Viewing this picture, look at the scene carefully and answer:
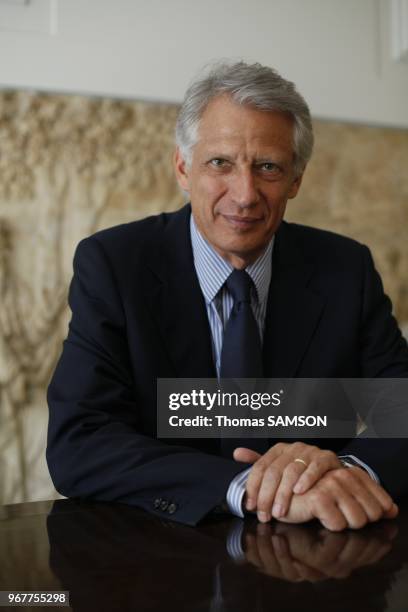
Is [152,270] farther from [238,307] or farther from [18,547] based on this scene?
[18,547]

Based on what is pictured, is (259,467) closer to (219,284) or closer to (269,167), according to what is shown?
(219,284)

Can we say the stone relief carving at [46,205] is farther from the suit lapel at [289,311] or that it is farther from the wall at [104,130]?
the suit lapel at [289,311]

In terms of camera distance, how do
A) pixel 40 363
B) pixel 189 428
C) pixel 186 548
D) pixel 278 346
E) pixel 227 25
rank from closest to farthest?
pixel 186 548
pixel 189 428
pixel 278 346
pixel 40 363
pixel 227 25

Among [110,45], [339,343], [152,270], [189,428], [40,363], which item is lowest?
[40,363]

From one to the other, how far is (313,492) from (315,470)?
0.05 metres

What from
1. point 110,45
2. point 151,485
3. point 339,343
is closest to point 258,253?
point 339,343

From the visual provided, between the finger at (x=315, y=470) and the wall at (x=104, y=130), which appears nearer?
the finger at (x=315, y=470)

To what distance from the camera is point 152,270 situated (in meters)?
1.77

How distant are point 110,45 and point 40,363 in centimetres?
136

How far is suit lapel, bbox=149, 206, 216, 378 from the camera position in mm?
1680

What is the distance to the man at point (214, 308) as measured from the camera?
4.64ft

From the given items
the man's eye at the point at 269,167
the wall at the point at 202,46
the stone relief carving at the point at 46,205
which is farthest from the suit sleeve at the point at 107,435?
the wall at the point at 202,46

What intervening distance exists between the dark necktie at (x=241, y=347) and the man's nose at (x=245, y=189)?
256 mm

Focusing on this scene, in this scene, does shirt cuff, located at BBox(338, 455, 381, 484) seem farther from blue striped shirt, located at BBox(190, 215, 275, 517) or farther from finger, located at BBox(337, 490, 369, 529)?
blue striped shirt, located at BBox(190, 215, 275, 517)
